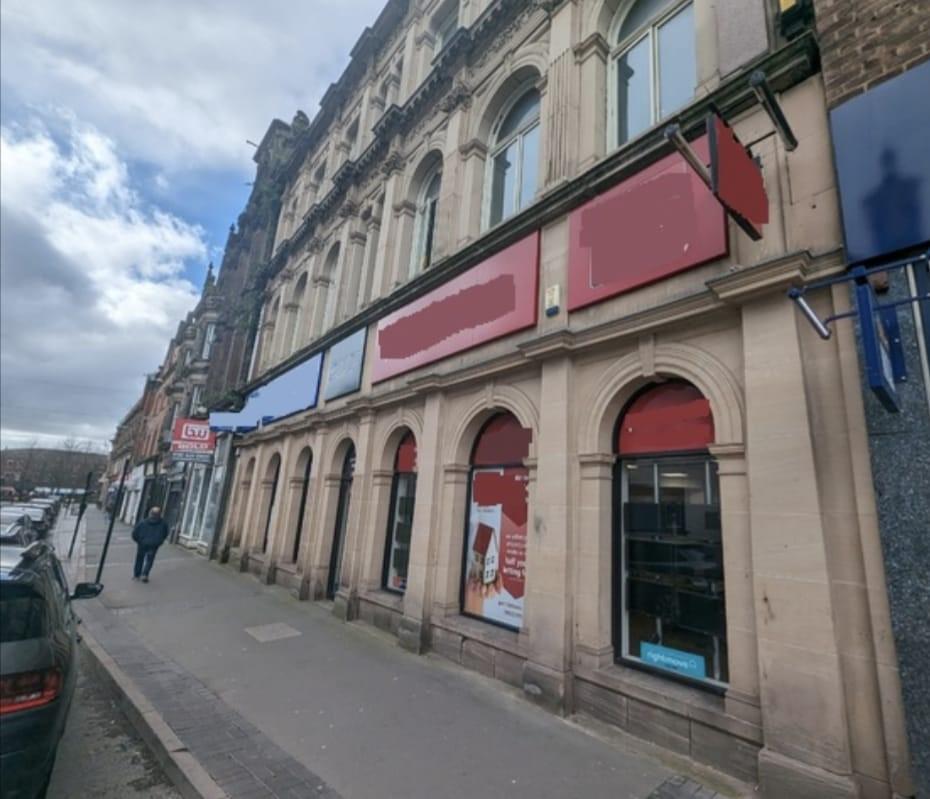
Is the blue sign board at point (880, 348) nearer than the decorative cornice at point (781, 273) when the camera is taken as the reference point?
Yes

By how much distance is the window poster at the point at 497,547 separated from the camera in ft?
23.4

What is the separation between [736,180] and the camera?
14.7 feet

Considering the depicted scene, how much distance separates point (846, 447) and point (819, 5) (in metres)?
4.68

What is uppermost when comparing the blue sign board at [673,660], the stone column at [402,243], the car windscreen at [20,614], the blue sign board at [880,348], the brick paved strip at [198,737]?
the stone column at [402,243]

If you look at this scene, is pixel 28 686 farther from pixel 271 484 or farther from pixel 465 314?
pixel 271 484

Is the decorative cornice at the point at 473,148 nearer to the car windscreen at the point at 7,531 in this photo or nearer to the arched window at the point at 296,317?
the arched window at the point at 296,317

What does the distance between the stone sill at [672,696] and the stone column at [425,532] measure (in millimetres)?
2982

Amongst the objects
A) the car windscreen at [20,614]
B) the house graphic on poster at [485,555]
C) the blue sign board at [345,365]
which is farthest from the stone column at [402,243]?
the car windscreen at [20,614]

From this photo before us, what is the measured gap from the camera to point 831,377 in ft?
14.1

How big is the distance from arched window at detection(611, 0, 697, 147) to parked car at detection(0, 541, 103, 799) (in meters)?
8.34

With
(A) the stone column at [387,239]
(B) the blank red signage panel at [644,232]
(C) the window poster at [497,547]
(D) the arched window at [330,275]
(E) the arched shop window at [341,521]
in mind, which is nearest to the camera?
(B) the blank red signage panel at [644,232]

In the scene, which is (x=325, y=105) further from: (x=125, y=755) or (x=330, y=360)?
(x=125, y=755)

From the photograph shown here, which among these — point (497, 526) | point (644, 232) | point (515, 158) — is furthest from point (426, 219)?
point (497, 526)

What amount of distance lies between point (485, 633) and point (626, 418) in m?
3.58
